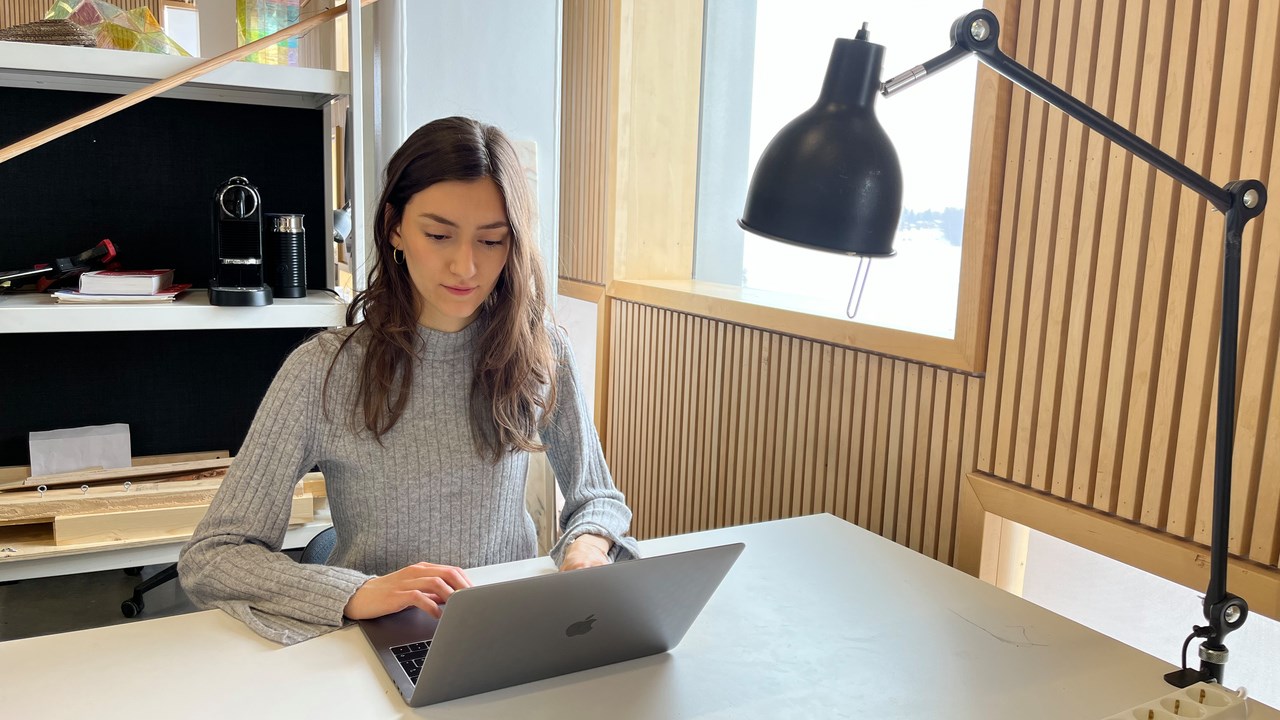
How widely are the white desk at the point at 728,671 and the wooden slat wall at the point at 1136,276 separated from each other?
33 centimetres

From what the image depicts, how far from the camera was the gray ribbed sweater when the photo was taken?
137 centimetres

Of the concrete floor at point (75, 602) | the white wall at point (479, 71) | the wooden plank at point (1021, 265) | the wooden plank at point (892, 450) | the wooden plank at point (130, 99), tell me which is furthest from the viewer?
the concrete floor at point (75, 602)

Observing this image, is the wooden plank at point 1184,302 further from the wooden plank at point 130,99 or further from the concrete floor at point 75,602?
the concrete floor at point 75,602

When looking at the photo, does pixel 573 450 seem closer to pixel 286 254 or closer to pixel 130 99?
pixel 286 254

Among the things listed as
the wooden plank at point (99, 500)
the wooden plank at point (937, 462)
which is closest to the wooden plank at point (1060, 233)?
the wooden plank at point (937, 462)

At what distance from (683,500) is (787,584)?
1.41m

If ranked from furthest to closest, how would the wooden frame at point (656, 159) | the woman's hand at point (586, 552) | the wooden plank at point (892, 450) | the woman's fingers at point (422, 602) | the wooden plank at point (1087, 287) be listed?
1. the wooden frame at point (656, 159)
2. the wooden plank at point (892, 450)
3. the wooden plank at point (1087, 287)
4. the woman's hand at point (586, 552)
5. the woman's fingers at point (422, 602)

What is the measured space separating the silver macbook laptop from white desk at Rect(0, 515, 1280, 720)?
0.02 meters

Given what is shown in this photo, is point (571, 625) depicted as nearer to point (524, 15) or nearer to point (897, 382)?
point (897, 382)

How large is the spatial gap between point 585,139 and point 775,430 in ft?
5.23

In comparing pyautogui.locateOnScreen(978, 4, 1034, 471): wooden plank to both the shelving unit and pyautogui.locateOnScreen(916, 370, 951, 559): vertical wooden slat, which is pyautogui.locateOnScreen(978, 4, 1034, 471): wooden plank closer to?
pyautogui.locateOnScreen(916, 370, 951, 559): vertical wooden slat

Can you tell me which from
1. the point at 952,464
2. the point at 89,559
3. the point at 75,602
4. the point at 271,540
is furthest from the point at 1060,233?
the point at 75,602

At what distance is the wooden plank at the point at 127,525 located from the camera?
215cm

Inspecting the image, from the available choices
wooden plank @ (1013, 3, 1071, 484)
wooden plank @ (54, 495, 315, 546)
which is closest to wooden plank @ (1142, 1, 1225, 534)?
wooden plank @ (1013, 3, 1071, 484)
